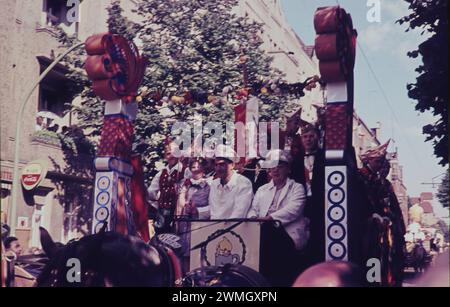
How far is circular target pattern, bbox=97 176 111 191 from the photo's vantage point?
5.57m

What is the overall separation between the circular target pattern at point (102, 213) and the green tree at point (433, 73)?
9.83ft

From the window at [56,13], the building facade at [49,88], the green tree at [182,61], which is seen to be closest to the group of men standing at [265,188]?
the building facade at [49,88]

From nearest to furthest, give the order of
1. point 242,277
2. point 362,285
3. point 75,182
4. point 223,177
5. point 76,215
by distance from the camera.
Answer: point 362,285
point 242,277
point 223,177
point 76,215
point 75,182

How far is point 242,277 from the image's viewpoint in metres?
4.28

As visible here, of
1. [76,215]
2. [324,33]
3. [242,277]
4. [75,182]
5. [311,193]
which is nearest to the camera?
[242,277]

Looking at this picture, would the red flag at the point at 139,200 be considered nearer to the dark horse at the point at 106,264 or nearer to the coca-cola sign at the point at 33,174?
the dark horse at the point at 106,264

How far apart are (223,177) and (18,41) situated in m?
4.39

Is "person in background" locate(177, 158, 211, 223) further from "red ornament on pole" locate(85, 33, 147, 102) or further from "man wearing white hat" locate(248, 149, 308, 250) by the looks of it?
"red ornament on pole" locate(85, 33, 147, 102)

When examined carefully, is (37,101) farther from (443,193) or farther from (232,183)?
(443,193)

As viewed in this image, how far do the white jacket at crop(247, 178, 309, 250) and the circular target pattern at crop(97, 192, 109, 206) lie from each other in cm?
133

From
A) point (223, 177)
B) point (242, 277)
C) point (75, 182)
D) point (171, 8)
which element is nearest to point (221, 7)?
point (171, 8)

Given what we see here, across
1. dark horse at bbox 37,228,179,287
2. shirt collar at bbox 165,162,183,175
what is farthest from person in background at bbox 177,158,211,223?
dark horse at bbox 37,228,179,287

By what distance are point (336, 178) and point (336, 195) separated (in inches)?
5.1
